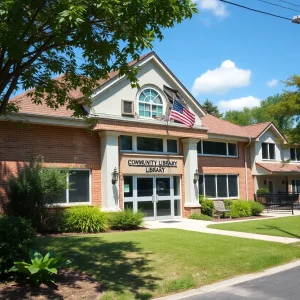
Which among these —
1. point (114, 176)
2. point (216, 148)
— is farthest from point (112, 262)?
point (216, 148)

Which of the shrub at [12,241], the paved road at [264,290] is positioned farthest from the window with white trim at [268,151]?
the shrub at [12,241]

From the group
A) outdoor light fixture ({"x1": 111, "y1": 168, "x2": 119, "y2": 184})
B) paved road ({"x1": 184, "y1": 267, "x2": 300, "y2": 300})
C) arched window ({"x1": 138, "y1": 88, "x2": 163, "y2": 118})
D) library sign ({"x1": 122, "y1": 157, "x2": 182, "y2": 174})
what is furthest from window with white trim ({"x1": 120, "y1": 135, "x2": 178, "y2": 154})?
paved road ({"x1": 184, "y1": 267, "x2": 300, "y2": 300})

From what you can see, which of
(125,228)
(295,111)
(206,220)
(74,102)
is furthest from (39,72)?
(295,111)

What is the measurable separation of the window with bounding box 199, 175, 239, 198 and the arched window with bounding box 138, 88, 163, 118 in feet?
16.7

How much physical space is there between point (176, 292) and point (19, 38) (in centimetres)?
522

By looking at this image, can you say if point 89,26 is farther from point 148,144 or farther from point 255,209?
point 255,209

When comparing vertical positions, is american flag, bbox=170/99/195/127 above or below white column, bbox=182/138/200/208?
above

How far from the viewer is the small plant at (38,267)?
254 inches

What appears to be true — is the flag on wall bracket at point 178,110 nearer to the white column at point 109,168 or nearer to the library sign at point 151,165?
the library sign at point 151,165

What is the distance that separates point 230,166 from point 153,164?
677 cm

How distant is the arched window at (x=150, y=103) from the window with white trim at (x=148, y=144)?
1.21 metres

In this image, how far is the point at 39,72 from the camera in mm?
8297

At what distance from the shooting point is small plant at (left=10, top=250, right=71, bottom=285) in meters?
6.45

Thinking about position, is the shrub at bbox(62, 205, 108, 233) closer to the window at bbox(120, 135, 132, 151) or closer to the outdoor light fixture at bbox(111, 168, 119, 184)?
the outdoor light fixture at bbox(111, 168, 119, 184)
